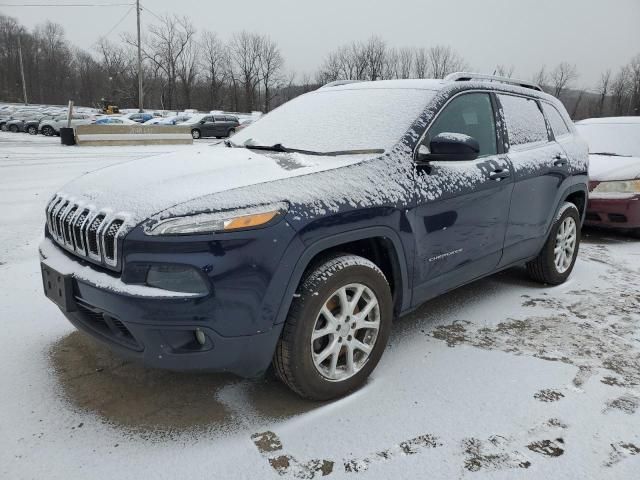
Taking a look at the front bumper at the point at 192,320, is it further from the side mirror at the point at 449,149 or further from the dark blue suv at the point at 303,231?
the side mirror at the point at 449,149

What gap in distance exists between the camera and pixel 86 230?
237 centimetres

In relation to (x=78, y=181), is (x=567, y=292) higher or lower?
lower

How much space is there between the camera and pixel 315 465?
7.07ft

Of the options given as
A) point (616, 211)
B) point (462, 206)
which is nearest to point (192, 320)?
point (462, 206)

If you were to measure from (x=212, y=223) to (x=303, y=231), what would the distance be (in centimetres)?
41

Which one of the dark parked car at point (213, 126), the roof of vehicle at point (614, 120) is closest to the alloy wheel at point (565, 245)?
the roof of vehicle at point (614, 120)

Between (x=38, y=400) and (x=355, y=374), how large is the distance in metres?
1.63

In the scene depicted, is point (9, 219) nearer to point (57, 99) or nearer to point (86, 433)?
point (86, 433)

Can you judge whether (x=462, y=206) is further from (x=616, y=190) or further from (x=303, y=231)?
(x=616, y=190)

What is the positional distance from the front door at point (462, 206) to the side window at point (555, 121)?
3.28 feet

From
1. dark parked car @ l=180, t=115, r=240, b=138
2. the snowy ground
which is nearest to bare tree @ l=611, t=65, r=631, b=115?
dark parked car @ l=180, t=115, r=240, b=138

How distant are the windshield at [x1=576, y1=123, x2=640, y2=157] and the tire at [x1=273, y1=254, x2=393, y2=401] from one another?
607 cm

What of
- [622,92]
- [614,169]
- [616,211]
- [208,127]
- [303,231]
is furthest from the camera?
[622,92]

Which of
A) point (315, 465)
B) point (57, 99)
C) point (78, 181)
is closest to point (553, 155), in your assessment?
point (315, 465)
